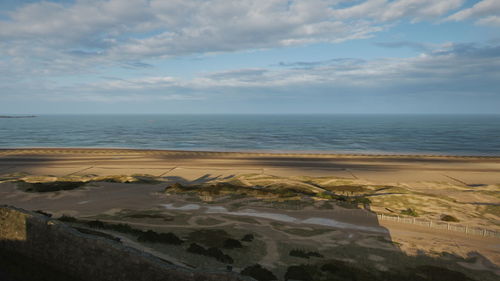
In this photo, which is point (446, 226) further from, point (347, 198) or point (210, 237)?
point (210, 237)

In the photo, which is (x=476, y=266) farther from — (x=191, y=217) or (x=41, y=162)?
(x=41, y=162)

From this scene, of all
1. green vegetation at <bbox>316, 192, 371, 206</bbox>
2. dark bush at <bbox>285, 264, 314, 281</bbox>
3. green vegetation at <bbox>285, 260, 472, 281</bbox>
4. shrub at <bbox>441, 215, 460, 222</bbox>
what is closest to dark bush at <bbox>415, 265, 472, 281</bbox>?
green vegetation at <bbox>285, 260, 472, 281</bbox>

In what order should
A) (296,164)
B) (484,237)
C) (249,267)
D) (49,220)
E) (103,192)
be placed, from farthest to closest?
(296,164) < (103,192) < (484,237) < (249,267) < (49,220)

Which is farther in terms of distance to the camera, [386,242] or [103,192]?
[103,192]

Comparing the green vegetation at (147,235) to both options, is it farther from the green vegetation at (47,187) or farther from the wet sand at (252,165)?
the wet sand at (252,165)

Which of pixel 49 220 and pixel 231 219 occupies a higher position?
pixel 49 220

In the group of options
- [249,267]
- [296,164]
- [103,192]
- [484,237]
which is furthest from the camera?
[296,164]

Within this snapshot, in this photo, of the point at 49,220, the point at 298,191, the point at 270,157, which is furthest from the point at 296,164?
the point at 49,220
